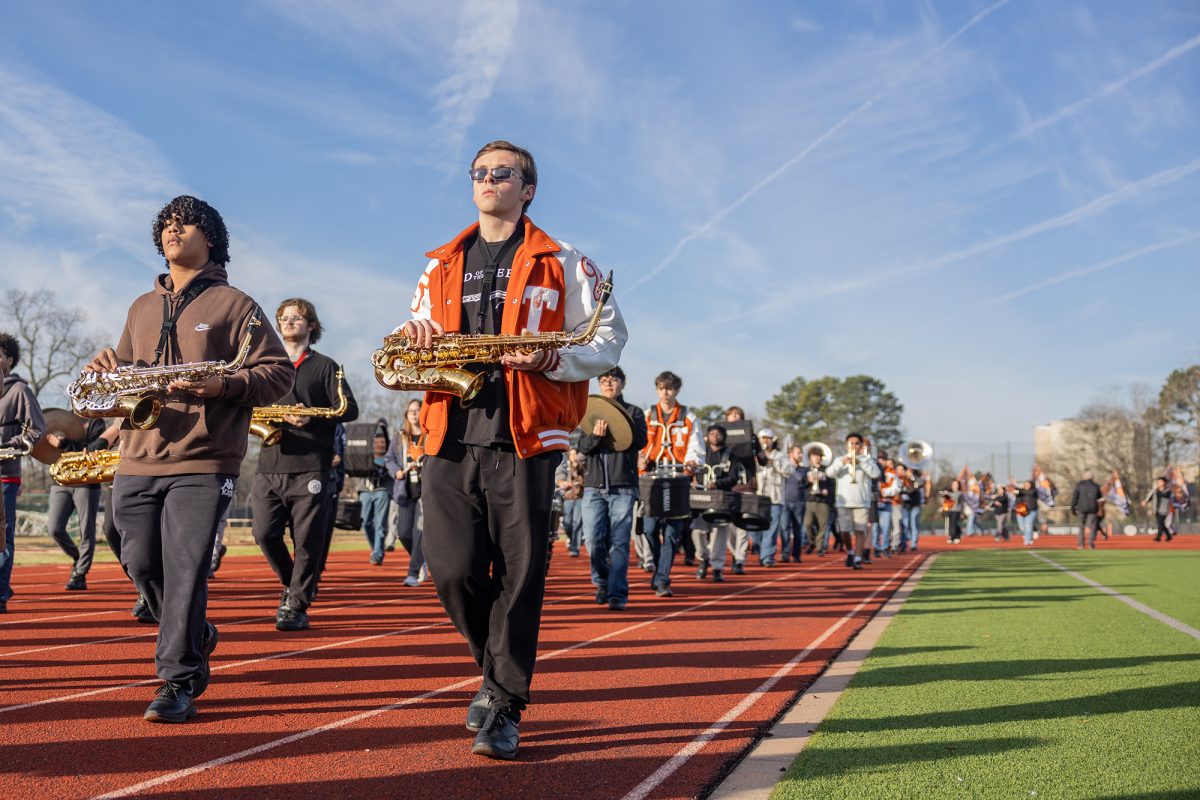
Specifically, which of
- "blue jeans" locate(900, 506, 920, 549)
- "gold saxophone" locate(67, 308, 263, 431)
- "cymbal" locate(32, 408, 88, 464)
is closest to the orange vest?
"gold saxophone" locate(67, 308, 263, 431)

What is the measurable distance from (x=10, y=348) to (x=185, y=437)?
15.4ft

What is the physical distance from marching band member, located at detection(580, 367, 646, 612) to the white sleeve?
A: 17.7 feet

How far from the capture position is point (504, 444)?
417 centimetres

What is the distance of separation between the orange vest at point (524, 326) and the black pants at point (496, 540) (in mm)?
107

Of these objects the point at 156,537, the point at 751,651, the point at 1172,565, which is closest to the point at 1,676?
the point at 156,537

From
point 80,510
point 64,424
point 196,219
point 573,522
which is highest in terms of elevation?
point 196,219

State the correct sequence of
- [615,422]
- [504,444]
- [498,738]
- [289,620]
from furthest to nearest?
[615,422]
[289,620]
[504,444]
[498,738]

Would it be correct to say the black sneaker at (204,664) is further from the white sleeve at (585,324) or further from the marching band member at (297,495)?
the marching band member at (297,495)

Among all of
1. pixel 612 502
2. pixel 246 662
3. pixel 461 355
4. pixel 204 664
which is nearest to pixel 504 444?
pixel 461 355

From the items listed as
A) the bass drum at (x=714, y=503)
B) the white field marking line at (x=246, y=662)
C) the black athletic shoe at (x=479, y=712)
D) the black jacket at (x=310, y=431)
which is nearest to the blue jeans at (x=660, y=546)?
the bass drum at (x=714, y=503)

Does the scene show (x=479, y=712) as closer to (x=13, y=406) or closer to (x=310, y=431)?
(x=310, y=431)

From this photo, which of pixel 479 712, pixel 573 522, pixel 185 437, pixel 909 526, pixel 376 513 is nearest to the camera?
pixel 479 712

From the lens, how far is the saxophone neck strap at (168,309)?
16.3ft

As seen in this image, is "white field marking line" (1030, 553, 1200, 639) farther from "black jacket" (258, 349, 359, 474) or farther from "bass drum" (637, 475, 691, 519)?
"black jacket" (258, 349, 359, 474)
